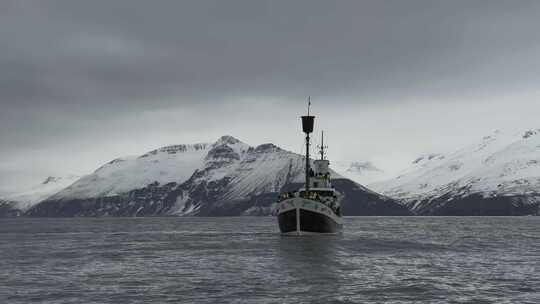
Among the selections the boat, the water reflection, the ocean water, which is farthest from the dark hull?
the ocean water

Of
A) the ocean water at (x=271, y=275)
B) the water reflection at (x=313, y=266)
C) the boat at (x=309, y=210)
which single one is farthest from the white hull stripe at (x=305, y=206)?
the ocean water at (x=271, y=275)

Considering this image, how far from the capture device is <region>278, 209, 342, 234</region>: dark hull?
123000mm

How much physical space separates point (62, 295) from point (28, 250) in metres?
50.6

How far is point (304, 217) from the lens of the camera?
123 metres

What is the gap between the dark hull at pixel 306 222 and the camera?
123 m

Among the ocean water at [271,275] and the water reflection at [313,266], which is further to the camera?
the water reflection at [313,266]

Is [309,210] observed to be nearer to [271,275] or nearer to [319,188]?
[319,188]

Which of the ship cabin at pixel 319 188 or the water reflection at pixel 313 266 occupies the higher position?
the ship cabin at pixel 319 188

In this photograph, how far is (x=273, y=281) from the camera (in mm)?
60000

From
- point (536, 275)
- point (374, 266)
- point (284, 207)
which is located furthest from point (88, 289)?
point (284, 207)

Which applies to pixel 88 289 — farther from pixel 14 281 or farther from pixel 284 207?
pixel 284 207

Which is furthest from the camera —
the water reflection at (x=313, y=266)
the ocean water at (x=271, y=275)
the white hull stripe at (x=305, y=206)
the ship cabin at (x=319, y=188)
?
the ship cabin at (x=319, y=188)

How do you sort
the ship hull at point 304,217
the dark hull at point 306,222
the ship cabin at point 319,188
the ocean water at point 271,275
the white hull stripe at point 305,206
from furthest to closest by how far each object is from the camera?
the ship cabin at point 319,188 < the dark hull at point 306,222 < the ship hull at point 304,217 < the white hull stripe at point 305,206 < the ocean water at point 271,275

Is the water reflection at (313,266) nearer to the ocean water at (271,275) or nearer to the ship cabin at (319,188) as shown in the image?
the ocean water at (271,275)
